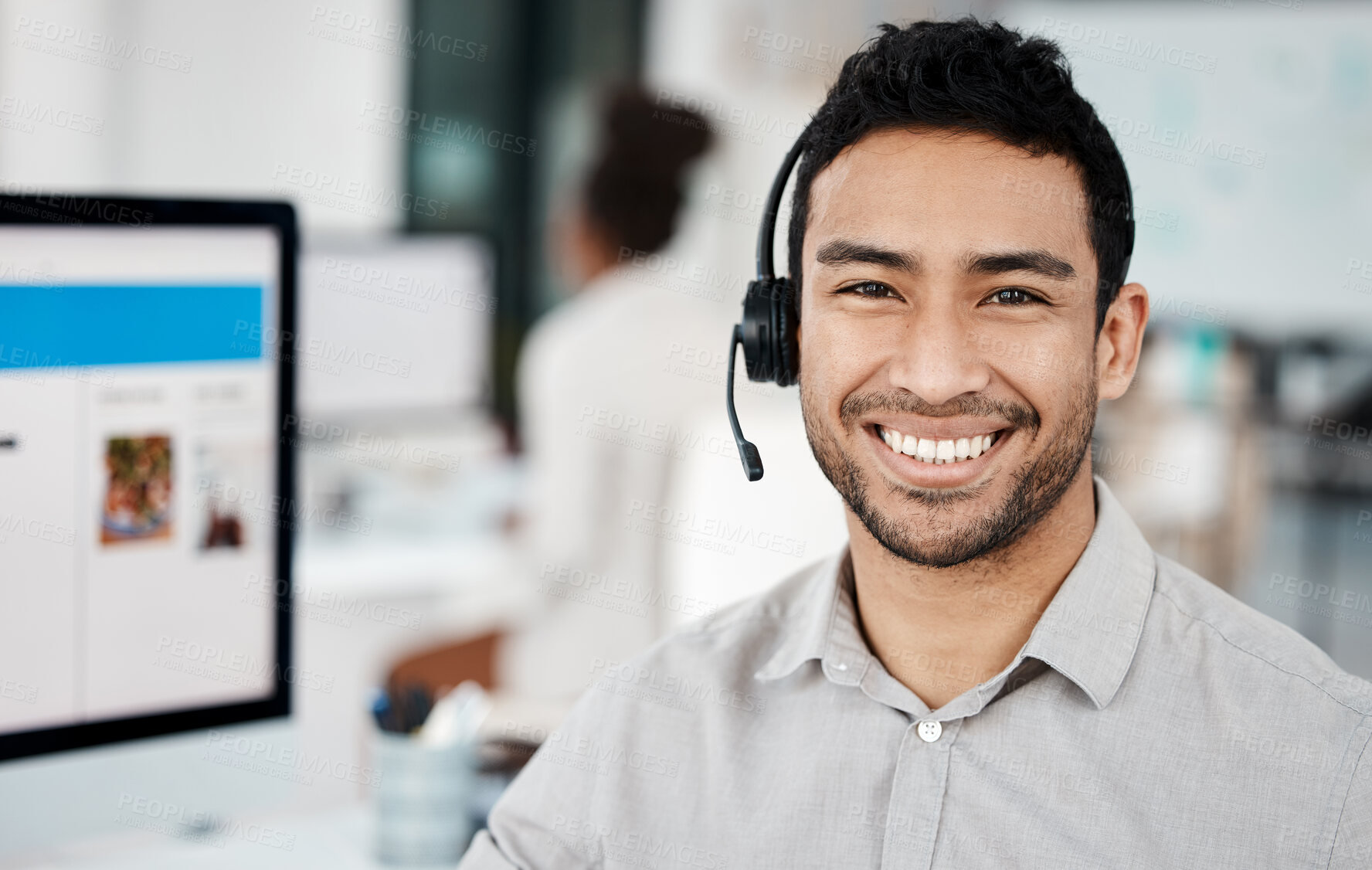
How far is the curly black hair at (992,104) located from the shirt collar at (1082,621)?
0.57 feet

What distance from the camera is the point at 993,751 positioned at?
0.94 meters

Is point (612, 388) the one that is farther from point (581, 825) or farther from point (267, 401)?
point (581, 825)

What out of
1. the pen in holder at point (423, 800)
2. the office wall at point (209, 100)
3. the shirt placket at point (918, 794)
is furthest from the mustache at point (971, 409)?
the office wall at point (209, 100)

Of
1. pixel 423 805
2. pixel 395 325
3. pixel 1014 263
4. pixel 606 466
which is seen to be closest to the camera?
pixel 1014 263

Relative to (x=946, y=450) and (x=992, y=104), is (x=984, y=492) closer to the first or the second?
(x=946, y=450)

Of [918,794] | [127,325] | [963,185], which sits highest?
[963,185]

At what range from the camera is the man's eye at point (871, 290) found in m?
1.00

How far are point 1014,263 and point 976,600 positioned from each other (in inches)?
10.4

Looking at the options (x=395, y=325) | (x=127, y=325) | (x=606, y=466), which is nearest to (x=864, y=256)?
(x=127, y=325)

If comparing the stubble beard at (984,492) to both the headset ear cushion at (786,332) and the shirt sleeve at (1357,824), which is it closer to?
the headset ear cushion at (786,332)

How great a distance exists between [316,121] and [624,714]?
3.68m

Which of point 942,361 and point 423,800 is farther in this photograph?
point 423,800

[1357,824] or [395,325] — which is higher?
[395,325]

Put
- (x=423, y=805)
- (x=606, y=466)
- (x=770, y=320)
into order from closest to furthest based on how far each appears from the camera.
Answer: (x=770, y=320) < (x=423, y=805) < (x=606, y=466)
